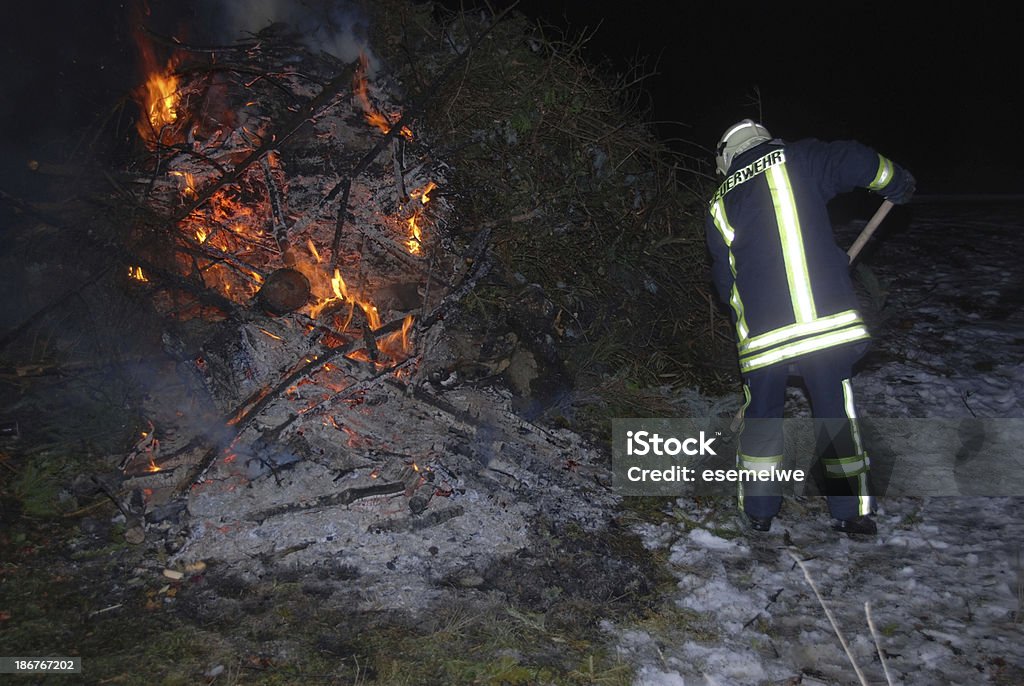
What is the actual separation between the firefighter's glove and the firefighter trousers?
94 cm

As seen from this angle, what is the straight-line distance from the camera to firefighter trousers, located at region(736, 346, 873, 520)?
368cm

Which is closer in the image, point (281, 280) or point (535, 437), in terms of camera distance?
point (535, 437)

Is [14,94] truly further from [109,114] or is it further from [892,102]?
[892,102]

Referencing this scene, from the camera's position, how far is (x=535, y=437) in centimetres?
466

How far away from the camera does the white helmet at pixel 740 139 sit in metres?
3.98

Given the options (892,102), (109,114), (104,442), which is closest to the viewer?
(104,442)

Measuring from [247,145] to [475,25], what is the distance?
2821 mm

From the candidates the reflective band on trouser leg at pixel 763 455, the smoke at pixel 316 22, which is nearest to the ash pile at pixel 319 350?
the smoke at pixel 316 22

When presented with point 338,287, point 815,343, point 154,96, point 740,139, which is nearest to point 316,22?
point 154,96

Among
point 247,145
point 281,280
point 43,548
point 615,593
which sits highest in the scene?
point 247,145

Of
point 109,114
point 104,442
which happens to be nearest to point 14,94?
point 109,114

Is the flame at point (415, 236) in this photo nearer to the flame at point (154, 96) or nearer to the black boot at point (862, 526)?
the flame at point (154, 96)

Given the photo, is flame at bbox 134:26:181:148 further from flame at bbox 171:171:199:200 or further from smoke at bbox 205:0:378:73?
smoke at bbox 205:0:378:73

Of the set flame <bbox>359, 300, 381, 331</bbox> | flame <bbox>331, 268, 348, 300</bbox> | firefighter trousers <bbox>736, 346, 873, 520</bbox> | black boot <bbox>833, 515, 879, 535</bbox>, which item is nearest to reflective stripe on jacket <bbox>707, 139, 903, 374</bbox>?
firefighter trousers <bbox>736, 346, 873, 520</bbox>
